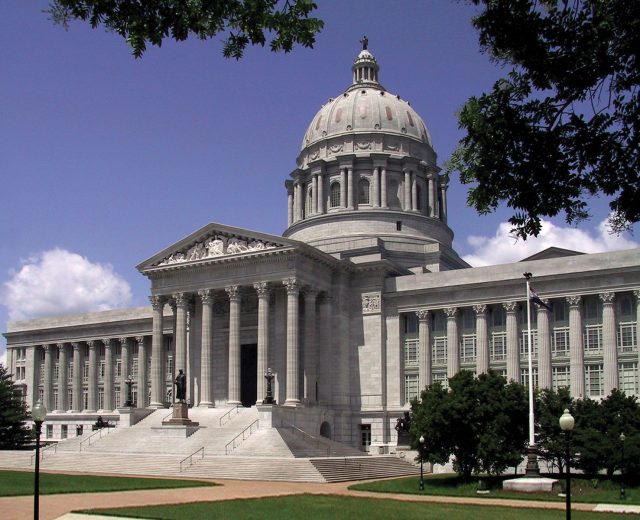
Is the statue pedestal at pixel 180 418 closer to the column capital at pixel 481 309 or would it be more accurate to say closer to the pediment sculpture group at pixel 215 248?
the pediment sculpture group at pixel 215 248

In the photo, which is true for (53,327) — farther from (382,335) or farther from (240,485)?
(240,485)

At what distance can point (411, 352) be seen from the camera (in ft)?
252

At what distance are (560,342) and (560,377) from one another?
2777mm

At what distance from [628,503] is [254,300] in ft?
143

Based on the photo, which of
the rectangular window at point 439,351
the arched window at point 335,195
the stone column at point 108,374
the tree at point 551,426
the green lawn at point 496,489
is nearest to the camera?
the green lawn at point 496,489

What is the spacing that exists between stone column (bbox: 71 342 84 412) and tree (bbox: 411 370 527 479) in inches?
2107

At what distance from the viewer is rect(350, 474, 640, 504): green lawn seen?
4328 cm

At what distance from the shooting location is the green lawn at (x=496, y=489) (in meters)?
43.3

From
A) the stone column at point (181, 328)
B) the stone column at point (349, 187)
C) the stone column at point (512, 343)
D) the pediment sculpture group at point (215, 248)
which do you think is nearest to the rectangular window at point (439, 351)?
the stone column at point (512, 343)

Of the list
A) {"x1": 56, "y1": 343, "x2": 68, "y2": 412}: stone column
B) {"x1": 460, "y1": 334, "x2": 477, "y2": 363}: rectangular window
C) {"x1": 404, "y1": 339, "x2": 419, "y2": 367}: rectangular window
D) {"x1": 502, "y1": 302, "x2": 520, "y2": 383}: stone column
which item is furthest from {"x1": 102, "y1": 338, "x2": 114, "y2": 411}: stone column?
{"x1": 502, "y1": 302, "x2": 520, "y2": 383}: stone column

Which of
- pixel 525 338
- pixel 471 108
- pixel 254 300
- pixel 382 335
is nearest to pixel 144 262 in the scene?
pixel 254 300

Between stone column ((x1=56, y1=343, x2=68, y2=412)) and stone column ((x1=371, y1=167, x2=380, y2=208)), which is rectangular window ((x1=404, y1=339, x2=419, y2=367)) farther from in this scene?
stone column ((x1=56, y1=343, x2=68, y2=412))

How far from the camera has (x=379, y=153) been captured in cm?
9238

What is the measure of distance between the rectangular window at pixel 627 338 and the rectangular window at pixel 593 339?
1502 mm
